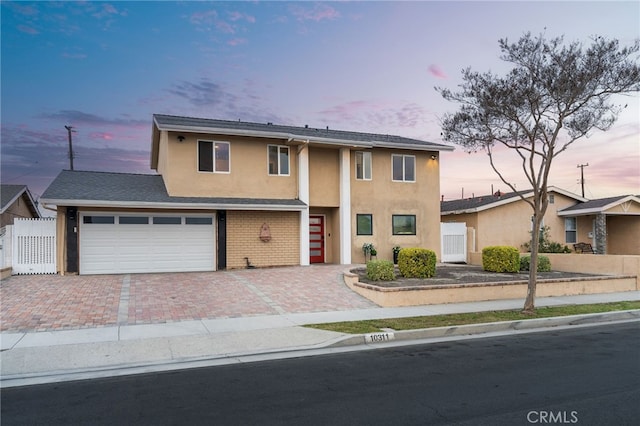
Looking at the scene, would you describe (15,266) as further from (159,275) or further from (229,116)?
(229,116)

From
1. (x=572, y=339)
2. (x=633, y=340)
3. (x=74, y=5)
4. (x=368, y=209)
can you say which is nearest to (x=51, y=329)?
(x=74, y=5)

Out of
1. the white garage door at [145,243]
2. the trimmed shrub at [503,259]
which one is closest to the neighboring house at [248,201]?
the white garage door at [145,243]

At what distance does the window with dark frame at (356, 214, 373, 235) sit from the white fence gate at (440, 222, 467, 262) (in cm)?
454

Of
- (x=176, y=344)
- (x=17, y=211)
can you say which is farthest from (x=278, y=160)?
(x=17, y=211)

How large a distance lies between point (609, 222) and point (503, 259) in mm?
15397

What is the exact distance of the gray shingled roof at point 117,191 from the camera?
1702 cm

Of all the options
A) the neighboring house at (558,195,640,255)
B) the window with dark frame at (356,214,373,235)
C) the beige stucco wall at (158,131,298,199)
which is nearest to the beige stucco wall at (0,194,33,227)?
the beige stucco wall at (158,131,298,199)

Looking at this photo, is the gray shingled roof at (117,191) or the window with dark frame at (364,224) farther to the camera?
the window with dark frame at (364,224)

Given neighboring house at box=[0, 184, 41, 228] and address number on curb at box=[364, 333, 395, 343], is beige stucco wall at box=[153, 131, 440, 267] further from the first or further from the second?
address number on curb at box=[364, 333, 395, 343]

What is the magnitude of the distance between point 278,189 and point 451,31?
9845 millimetres

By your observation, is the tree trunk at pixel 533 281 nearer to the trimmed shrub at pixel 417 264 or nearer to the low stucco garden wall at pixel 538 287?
the low stucco garden wall at pixel 538 287

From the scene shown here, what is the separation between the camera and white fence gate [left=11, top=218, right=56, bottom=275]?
16.4 meters

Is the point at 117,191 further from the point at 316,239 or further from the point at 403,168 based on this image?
the point at 403,168

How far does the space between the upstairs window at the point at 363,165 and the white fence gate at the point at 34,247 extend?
13.5m
